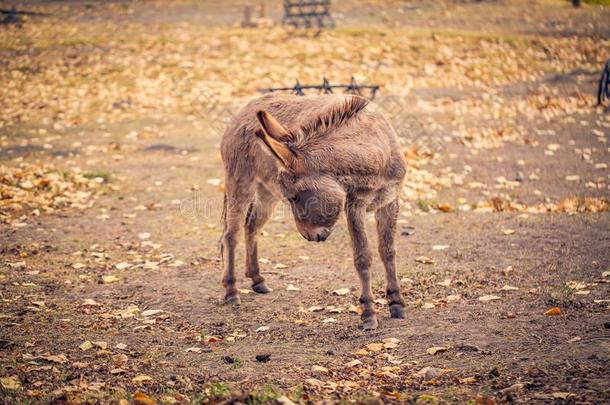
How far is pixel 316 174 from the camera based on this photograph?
6523 mm

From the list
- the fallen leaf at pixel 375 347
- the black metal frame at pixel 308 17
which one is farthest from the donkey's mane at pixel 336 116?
the black metal frame at pixel 308 17

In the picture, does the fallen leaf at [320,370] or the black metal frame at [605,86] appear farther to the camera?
the black metal frame at [605,86]

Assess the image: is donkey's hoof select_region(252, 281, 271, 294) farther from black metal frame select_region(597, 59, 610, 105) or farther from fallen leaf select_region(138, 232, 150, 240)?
black metal frame select_region(597, 59, 610, 105)

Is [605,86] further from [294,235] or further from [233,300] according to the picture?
[233,300]

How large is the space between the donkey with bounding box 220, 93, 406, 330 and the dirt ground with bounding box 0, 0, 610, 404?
545 mm

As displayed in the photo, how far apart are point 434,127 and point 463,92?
12.2ft

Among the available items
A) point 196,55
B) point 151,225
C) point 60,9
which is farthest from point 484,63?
point 60,9

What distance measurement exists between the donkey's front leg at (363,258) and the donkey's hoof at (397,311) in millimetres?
251

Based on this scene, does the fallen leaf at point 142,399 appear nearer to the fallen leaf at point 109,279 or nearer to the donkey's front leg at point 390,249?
the donkey's front leg at point 390,249

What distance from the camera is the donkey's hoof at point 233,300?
26.5 feet

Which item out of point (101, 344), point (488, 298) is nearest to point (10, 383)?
point (101, 344)

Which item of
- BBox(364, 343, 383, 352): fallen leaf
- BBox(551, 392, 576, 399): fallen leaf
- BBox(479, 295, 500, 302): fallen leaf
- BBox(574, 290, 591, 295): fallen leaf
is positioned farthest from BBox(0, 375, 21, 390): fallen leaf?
BBox(574, 290, 591, 295): fallen leaf

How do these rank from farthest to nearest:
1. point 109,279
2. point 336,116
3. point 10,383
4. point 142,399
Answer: point 109,279
point 336,116
point 10,383
point 142,399

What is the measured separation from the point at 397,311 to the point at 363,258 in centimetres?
66
